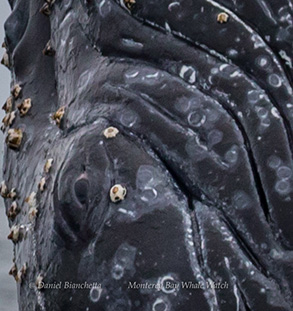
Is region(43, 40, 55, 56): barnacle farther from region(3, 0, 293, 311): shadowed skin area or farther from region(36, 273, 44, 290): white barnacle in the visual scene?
region(36, 273, 44, 290): white barnacle

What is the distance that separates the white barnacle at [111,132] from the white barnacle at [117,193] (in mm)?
83

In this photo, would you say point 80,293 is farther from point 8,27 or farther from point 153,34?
point 8,27

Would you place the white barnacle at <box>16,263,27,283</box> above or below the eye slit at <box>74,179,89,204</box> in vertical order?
below

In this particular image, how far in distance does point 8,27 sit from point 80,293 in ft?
2.08

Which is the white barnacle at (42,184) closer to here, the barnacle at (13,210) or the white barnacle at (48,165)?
the white barnacle at (48,165)

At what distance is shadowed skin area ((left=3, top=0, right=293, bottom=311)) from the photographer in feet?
3.87

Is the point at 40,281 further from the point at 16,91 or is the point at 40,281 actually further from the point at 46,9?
the point at 46,9

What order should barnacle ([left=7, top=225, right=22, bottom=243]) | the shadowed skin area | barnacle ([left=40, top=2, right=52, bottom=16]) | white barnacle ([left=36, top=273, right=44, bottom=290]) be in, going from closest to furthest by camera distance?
the shadowed skin area < white barnacle ([left=36, top=273, right=44, bottom=290]) < barnacle ([left=7, top=225, right=22, bottom=243]) < barnacle ([left=40, top=2, right=52, bottom=16])

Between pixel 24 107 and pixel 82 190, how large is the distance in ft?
1.14

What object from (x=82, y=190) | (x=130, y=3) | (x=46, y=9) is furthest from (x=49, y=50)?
(x=82, y=190)

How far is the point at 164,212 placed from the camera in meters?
1.20

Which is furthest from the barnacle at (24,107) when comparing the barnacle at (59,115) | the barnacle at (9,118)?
the barnacle at (59,115)

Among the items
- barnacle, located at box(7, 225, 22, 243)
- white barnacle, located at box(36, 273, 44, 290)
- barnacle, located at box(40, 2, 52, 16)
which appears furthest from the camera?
barnacle, located at box(40, 2, 52, 16)

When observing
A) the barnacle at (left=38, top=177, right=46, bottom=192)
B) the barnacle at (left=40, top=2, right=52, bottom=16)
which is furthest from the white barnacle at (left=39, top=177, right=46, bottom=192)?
the barnacle at (left=40, top=2, right=52, bottom=16)
